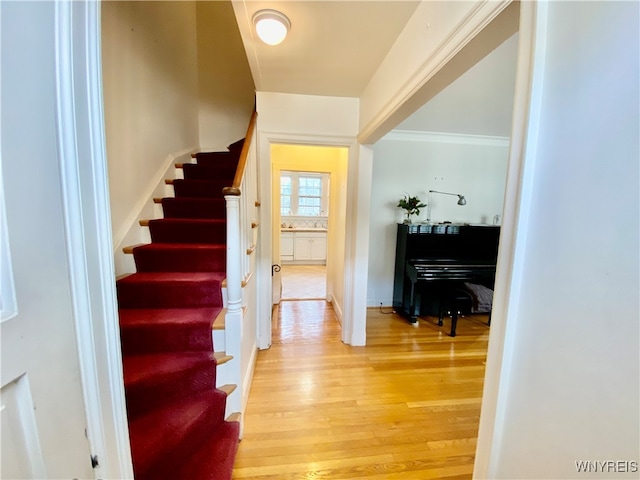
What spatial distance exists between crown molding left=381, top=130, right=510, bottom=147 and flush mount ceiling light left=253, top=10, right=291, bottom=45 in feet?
7.67

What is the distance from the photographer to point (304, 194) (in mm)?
6758

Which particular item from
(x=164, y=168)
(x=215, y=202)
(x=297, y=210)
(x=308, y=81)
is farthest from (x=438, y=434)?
(x=297, y=210)

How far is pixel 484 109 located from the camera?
295 centimetres

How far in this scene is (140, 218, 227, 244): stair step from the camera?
7.25ft

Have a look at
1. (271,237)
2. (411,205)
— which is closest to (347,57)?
(271,237)

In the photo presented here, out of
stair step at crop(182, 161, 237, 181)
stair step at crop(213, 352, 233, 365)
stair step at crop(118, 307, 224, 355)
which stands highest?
stair step at crop(182, 161, 237, 181)

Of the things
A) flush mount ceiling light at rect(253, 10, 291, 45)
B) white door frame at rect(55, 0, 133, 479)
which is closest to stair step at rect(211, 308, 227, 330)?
white door frame at rect(55, 0, 133, 479)

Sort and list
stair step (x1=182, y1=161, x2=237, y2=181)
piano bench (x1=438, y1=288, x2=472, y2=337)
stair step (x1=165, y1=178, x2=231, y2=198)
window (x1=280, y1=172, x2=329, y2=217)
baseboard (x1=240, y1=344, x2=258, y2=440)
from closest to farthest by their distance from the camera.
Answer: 1. baseboard (x1=240, y1=344, x2=258, y2=440)
2. stair step (x1=165, y1=178, x2=231, y2=198)
3. stair step (x1=182, y1=161, x2=237, y2=181)
4. piano bench (x1=438, y1=288, x2=472, y2=337)
5. window (x1=280, y1=172, x2=329, y2=217)

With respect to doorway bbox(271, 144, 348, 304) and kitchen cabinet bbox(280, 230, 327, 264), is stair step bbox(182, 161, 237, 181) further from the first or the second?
kitchen cabinet bbox(280, 230, 327, 264)

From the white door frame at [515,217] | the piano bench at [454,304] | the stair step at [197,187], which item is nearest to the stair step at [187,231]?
the stair step at [197,187]

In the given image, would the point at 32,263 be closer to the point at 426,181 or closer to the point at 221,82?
the point at 426,181

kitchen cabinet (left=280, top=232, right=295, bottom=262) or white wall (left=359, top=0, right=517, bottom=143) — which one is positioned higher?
white wall (left=359, top=0, right=517, bottom=143)

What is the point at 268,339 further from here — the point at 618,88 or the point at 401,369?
the point at 618,88

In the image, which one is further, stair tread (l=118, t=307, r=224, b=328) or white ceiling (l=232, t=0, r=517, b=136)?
stair tread (l=118, t=307, r=224, b=328)
